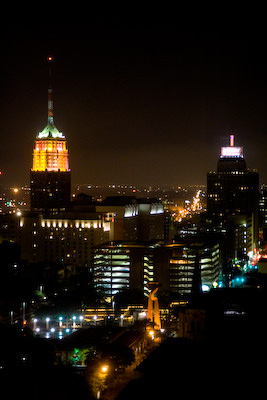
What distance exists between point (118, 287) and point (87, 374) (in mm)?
31913

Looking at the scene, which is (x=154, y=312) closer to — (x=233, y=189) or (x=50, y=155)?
(x=50, y=155)

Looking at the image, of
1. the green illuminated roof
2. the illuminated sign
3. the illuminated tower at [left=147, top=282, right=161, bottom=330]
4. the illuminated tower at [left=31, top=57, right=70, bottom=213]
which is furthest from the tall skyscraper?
the illuminated tower at [left=147, top=282, right=161, bottom=330]

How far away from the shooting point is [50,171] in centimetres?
9056

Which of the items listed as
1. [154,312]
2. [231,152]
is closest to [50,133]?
[231,152]

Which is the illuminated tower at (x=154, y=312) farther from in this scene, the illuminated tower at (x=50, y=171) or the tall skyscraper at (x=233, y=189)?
the tall skyscraper at (x=233, y=189)

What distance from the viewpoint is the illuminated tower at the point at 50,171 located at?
88062 mm

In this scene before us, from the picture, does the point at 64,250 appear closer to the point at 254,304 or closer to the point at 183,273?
the point at 183,273

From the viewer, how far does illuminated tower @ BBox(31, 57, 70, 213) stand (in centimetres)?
8806

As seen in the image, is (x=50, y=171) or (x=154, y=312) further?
(x=50, y=171)

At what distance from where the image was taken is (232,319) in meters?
36.8

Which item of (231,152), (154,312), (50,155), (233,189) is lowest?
(154,312)

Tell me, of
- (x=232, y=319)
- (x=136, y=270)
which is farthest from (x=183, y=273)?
(x=232, y=319)

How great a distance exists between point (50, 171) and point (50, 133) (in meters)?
5.57

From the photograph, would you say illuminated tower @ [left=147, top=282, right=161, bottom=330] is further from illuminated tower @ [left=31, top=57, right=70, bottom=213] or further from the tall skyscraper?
the tall skyscraper
